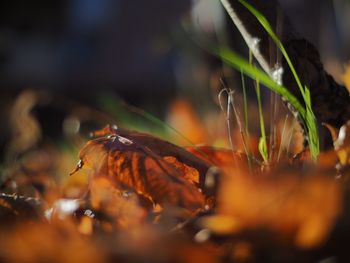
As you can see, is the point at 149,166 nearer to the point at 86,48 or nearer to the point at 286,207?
the point at 286,207

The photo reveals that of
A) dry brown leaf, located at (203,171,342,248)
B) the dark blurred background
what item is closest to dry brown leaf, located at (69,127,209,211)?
→ dry brown leaf, located at (203,171,342,248)

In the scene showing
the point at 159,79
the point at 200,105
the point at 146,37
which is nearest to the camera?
the point at 200,105

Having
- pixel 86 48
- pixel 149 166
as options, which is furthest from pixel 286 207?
pixel 86 48

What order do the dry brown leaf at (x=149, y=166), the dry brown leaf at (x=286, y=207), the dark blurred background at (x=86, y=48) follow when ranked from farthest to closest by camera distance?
the dark blurred background at (x=86, y=48), the dry brown leaf at (x=149, y=166), the dry brown leaf at (x=286, y=207)

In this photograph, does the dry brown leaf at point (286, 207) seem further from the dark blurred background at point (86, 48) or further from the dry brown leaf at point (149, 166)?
the dark blurred background at point (86, 48)

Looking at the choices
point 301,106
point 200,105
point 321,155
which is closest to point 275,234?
point 321,155

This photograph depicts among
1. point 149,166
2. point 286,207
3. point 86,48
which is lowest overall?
point 286,207

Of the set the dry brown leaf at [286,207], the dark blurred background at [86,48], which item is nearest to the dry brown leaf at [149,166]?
the dry brown leaf at [286,207]

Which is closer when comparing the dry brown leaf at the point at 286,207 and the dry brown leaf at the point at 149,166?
the dry brown leaf at the point at 286,207

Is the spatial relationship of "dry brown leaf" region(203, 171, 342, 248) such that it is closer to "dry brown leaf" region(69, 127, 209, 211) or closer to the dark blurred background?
"dry brown leaf" region(69, 127, 209, 211)

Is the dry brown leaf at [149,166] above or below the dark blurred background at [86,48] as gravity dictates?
below

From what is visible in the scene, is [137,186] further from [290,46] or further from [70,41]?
[70,41]
